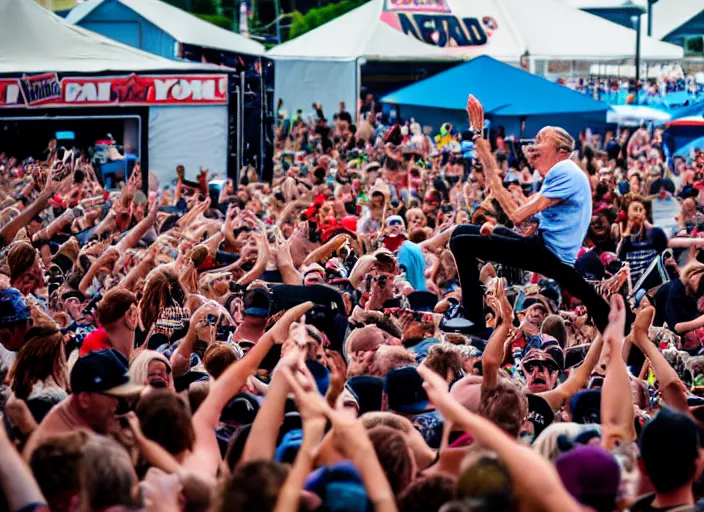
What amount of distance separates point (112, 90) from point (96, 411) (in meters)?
14.2

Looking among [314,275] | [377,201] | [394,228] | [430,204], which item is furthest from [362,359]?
[430,204]

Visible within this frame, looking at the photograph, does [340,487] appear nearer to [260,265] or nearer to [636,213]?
[260,265]

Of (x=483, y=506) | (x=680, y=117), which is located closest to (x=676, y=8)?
(x=680, y=117)

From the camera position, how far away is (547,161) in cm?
676

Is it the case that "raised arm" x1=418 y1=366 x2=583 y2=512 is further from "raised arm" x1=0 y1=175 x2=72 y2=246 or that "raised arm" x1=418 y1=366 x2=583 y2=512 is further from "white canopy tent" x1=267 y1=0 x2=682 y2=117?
"white canopy tent" x1=267 y1=0 x2=682 y2=117

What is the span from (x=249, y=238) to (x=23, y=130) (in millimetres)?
9326

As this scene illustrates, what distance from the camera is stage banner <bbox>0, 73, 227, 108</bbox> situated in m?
17.8

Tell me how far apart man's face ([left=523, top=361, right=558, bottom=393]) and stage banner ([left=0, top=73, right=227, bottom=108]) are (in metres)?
13.0

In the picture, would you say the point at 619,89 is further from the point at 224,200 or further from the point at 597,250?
the point at 597,250

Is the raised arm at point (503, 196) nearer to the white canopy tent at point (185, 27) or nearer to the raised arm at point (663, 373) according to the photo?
the raised arm at point (663, 373)

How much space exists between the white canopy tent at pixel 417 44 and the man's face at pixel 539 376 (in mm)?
27286

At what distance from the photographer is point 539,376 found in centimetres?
627

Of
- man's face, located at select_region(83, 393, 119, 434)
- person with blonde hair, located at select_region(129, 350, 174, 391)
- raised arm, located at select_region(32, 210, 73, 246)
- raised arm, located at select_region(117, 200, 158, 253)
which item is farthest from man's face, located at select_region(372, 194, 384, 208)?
man's face, located at select_region(83, 393, 119, 434)

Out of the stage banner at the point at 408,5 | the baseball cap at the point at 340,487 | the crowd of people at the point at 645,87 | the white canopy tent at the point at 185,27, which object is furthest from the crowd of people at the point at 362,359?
the stage banner at the point at 408,5
